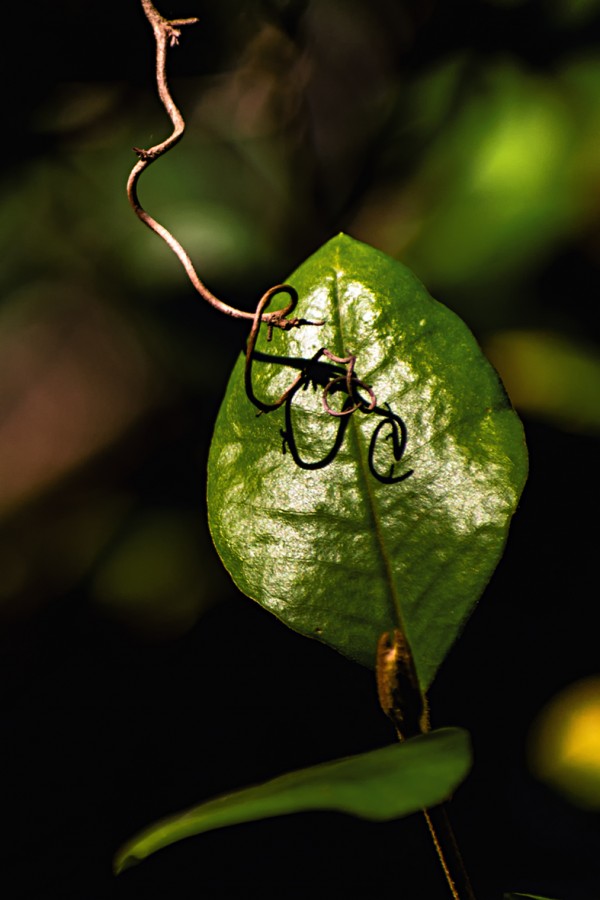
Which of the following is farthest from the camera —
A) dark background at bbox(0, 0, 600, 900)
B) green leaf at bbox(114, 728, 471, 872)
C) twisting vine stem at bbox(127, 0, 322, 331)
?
dark background at bbox(0, 0, 600, 900)

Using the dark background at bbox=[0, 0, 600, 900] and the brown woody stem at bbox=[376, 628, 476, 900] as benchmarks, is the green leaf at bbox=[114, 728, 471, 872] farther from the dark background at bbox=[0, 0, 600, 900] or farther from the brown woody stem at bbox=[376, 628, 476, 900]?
the dark background at bbox=[0, 0, 600, 900]

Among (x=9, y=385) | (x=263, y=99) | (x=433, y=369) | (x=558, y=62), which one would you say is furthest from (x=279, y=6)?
(x=433, y=369)

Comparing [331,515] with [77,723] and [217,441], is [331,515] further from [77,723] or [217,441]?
[77,723]

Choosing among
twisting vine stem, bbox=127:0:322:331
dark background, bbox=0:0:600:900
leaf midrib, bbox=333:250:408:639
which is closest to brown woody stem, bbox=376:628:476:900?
leaf midrib, bbox=333:250:408:639

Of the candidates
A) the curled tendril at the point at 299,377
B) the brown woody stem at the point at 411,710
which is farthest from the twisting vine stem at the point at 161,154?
the brown woody stem at the point at 411,710

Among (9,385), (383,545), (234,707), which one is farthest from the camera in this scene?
(9,385)

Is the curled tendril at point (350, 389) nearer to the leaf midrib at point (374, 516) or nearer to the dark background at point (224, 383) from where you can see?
the leaf midrib at point (374, 516)

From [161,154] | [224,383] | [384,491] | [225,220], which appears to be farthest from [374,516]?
[225,220]
